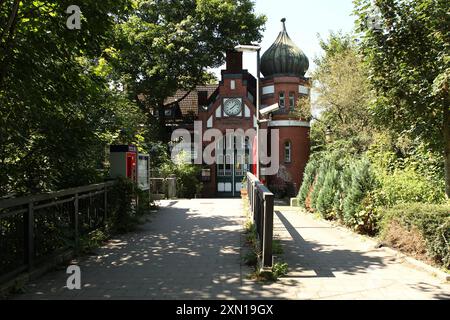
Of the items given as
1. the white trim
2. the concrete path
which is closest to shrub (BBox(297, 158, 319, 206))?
the concrete path

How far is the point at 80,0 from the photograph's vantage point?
6.77 meters

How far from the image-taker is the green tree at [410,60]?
804 centimetres

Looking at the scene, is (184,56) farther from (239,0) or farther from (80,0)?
(80,0)

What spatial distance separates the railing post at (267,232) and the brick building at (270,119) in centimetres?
2097

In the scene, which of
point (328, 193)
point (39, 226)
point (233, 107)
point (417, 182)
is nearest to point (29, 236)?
point (39, 226)

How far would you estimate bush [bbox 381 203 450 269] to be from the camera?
21.4 feet

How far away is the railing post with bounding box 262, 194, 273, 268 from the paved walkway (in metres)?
0.37

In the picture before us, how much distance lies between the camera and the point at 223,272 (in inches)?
254

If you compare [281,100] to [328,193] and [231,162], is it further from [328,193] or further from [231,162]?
[328,193]

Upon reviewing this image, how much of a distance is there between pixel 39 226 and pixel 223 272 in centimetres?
281

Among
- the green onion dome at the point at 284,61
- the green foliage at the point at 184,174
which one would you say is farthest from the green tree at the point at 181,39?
the green foliage at the point at 184,174
